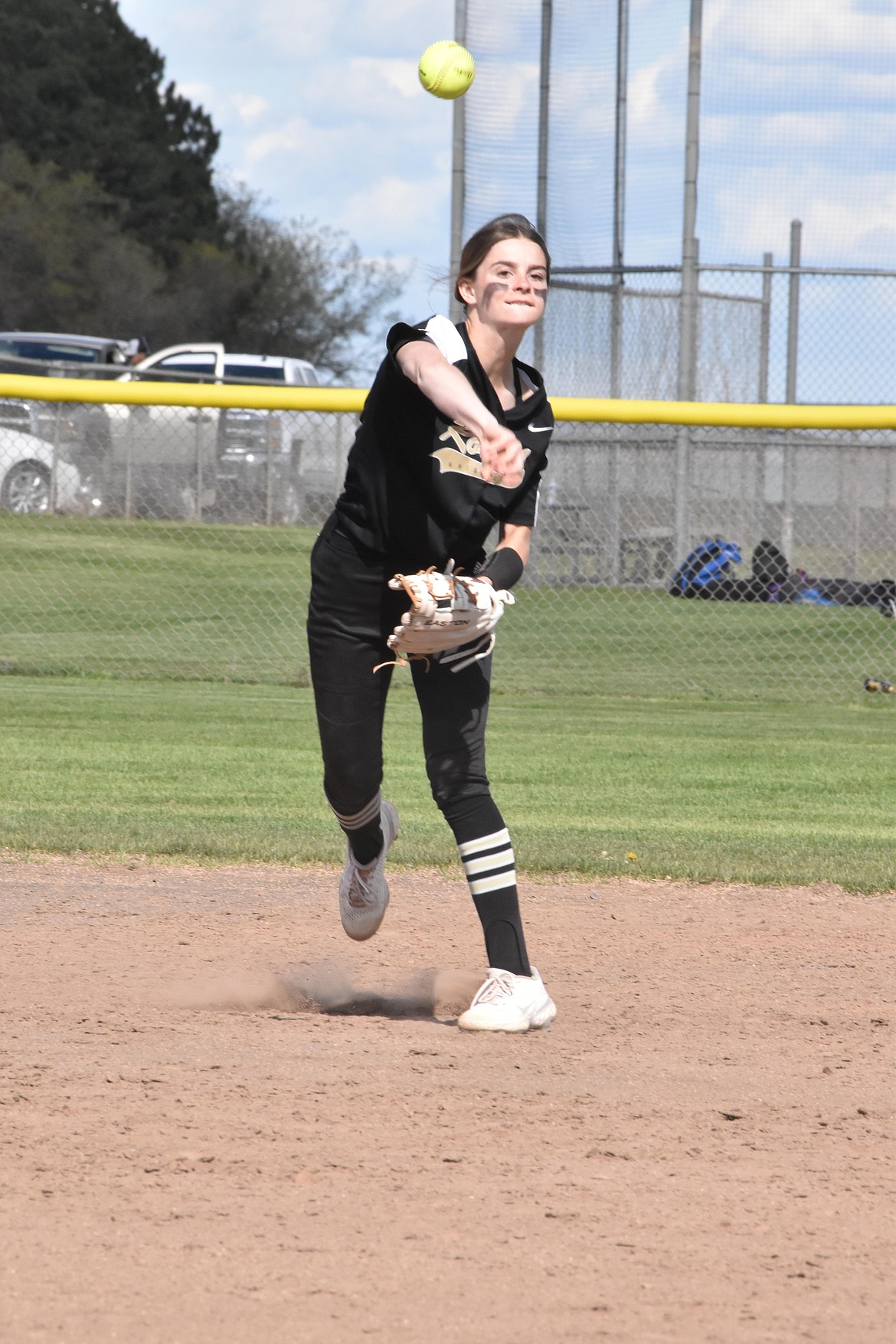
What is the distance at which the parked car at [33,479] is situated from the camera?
1151cm

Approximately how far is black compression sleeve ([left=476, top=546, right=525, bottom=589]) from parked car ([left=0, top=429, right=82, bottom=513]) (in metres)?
8.26

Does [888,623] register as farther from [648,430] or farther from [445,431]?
[445,431]

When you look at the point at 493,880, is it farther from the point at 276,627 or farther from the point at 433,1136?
the point at 276,627

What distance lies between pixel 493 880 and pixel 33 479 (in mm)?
8641

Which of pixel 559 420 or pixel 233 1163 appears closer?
pixel 233 1163

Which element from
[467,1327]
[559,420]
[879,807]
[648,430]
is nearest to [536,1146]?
[467,1327]

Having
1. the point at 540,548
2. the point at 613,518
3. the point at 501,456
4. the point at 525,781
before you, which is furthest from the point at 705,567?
the point at 501,456

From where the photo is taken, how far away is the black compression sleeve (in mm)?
3799

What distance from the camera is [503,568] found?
Result: 383cm

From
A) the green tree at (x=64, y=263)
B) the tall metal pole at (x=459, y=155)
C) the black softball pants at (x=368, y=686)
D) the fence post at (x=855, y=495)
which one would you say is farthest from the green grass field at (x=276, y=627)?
the green tree at (x=64, y=263)

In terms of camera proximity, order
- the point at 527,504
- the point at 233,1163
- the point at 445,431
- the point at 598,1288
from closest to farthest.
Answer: the point at 598,1288 < the point at 233,1163 < the point at 445,431 < the point at 527,504

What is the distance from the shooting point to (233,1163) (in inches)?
114

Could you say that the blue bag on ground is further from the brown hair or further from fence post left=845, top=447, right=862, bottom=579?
the brown hair

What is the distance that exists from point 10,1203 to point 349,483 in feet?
6.02
